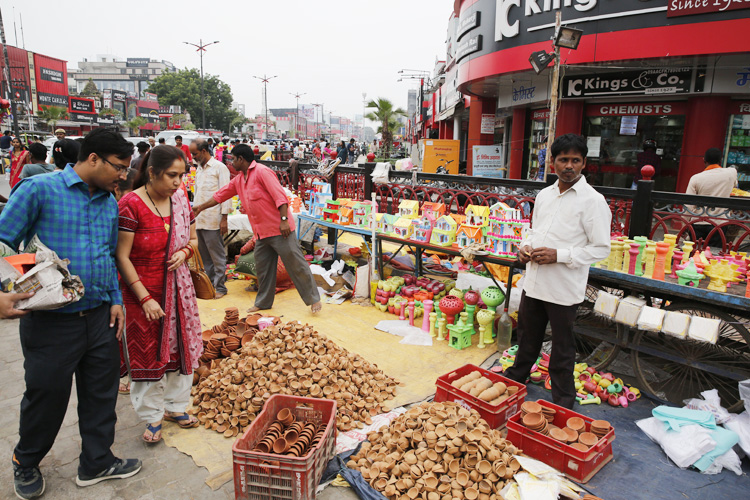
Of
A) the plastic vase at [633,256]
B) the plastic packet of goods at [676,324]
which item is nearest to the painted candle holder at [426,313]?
the plastic vase at [633,256]

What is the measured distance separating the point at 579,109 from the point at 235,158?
29.0 ft

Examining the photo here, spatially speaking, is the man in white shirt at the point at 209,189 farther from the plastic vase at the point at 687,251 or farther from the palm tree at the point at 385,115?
the palm tree at the point at 385,115

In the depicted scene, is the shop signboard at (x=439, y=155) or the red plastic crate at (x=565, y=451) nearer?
the red plastic crate at (x=565, y=451)

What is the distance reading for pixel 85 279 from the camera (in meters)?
2.46

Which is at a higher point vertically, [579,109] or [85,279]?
[579,109]

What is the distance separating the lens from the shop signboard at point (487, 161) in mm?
13812

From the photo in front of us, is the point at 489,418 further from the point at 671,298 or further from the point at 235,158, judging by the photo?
the point at 235,158

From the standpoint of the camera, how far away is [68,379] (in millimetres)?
A: 2488

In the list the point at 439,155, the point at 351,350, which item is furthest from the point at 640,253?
the point at 439,155

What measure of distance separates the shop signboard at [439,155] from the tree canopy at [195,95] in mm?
49570

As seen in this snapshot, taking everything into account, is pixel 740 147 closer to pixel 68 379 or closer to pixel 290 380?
pixel 290 380

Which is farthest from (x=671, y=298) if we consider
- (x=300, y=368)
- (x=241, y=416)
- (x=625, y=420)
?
(x=241, y=416)

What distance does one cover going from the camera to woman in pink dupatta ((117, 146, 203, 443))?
2.86 meters

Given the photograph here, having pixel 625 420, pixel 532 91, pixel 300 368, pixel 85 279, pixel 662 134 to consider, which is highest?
pixel 532 91
